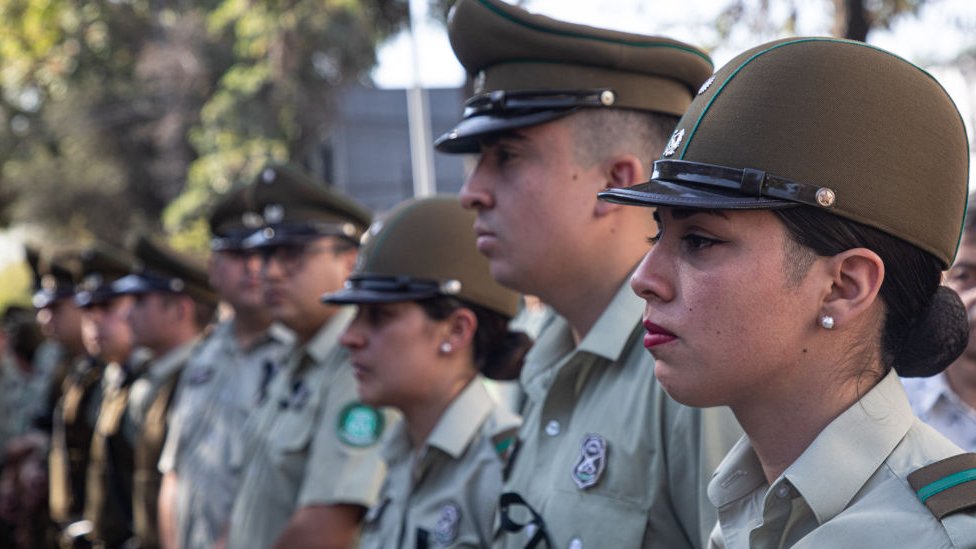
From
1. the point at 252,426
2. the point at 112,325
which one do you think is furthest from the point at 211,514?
the point at 112,325

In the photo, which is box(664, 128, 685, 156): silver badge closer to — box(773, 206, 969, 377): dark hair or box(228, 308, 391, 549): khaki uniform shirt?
box(773, 206, 969, 377): dark hair

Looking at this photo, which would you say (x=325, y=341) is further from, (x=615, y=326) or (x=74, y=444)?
(x=74, y=444)

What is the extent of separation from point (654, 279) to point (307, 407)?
9.76ft

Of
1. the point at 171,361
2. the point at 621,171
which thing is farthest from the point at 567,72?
the point at 171,361

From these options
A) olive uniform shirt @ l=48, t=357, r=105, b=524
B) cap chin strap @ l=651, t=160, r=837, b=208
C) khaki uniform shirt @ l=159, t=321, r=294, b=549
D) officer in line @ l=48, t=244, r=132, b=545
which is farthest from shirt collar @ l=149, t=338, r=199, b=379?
cap chin strap @ l=651, t=160, r=837, b=208

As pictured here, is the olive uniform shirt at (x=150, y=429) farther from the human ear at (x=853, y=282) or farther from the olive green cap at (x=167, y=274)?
the human ear at (x=853, y=282)

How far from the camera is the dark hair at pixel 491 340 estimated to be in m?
3.79

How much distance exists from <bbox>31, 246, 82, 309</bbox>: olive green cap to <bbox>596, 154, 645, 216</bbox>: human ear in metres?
7.35

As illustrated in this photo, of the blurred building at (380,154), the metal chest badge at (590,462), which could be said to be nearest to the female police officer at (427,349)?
the metal chest badge at (590,462)

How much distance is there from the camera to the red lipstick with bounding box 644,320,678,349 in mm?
1931

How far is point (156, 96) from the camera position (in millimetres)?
24641

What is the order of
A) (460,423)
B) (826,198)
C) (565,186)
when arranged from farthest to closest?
(460,423) < (565,186) < (826,198)

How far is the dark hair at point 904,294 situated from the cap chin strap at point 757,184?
29 mm

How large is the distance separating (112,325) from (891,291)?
23.1 feet
